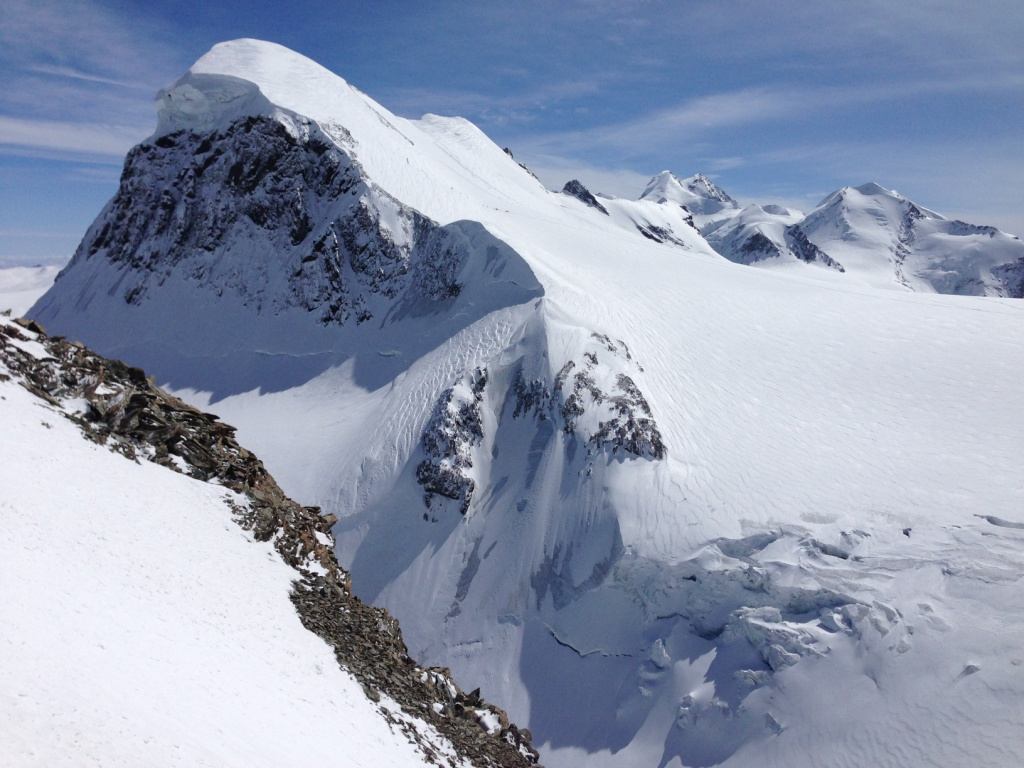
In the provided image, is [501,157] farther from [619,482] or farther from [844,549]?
[844,549]

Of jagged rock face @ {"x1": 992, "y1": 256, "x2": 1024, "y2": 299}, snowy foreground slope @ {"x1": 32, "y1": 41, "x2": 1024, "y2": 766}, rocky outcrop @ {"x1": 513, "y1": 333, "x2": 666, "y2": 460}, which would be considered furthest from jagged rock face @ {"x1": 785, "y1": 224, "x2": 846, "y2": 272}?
rocky outcrop @ {"x1": 513, "y1": 333, "x2": 666, "y2": 460}

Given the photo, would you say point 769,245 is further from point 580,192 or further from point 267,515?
point 267,515

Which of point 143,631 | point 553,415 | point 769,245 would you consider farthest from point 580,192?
point 143,631

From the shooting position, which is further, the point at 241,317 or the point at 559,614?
the point at 241,317

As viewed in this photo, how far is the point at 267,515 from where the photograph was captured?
50.0 ft

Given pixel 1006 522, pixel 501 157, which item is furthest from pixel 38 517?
pixel 501 157

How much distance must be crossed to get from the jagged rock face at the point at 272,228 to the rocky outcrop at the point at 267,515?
22472mm

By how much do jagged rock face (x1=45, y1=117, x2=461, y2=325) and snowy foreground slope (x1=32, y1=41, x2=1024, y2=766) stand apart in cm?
23

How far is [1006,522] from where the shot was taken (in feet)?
63.2

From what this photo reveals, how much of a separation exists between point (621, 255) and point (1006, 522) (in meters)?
28.4

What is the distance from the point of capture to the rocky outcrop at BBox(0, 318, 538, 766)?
13.4 m

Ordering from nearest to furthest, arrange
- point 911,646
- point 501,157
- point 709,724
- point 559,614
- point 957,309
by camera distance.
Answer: point 911,646
point 709,724
point 559,614
point 957,309
point 501,157

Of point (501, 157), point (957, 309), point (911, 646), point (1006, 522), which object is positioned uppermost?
point (501, 157)

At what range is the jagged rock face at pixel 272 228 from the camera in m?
40.4
